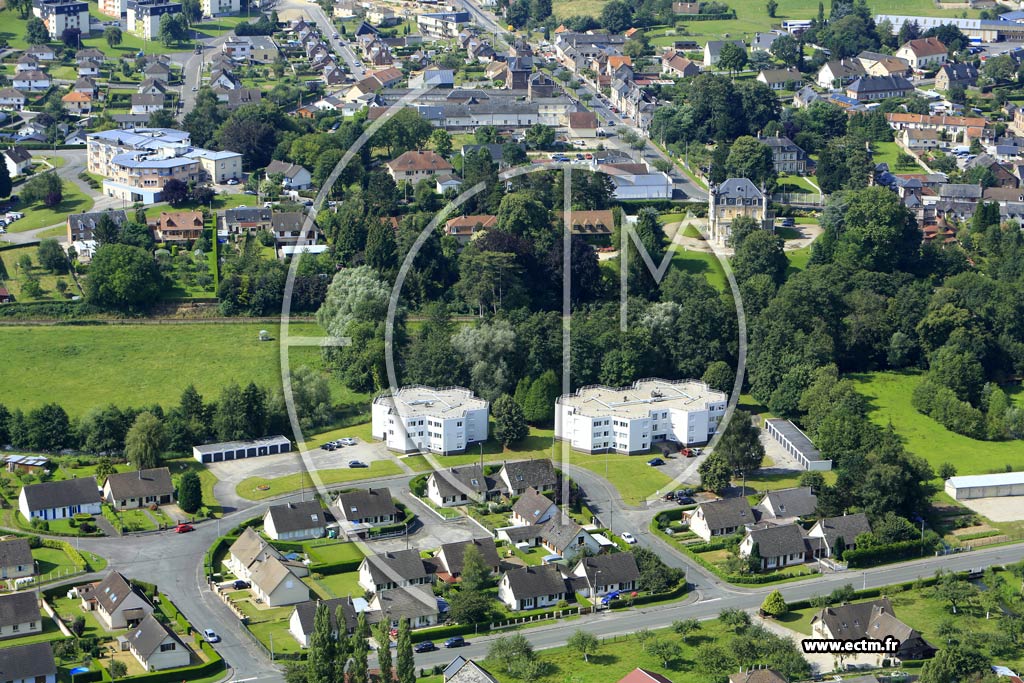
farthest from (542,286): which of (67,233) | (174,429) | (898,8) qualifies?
(898,8)

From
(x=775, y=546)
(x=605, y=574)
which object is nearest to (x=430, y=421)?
(x=605, y=574)

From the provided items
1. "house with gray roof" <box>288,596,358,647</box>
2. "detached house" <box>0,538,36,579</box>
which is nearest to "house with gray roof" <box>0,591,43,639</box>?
"detached house" <box>0,538,36,579</box>

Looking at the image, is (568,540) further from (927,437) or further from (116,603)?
(927,437)

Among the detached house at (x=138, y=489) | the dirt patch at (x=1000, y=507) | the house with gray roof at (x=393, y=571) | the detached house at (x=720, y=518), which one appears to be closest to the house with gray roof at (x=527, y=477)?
the detached house at (x=720, y=518)

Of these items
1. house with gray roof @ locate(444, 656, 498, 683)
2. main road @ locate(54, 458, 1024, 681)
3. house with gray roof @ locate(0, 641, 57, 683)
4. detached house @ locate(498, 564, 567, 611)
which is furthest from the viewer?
detached house @ locate(498, 564, 567, 611)

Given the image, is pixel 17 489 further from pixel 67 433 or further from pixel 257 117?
pixel 257 117

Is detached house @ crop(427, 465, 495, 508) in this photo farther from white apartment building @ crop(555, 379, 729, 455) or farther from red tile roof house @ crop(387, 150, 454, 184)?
red tile roof house @ crop(387, 150, 454, 184)
